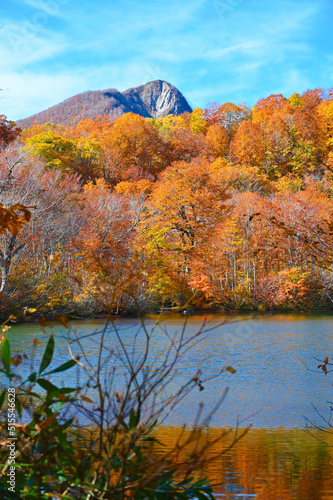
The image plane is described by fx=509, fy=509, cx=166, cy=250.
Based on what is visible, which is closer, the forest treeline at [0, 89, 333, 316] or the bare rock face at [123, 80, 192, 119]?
the forest treeline at [0, 89, 333, 316]

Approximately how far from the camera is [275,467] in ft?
14.5

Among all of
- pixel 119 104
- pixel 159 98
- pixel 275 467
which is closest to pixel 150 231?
pixel 275 467

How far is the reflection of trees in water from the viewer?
382 cm

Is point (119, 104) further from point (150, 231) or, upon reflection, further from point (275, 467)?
point (275, 467)

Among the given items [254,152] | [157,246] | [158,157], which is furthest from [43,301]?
[254,152]

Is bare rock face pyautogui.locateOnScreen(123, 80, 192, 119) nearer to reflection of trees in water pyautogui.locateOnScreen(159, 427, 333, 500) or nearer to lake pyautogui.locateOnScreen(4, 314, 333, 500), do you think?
lake pyautogui.locateOnScreen(4, 314, 333, 500)

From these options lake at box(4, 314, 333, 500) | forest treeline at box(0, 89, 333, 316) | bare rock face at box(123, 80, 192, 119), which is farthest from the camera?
bare rock face at box(123, 80, 192, 119)

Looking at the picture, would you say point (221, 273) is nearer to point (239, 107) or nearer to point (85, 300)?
point (85, 300)

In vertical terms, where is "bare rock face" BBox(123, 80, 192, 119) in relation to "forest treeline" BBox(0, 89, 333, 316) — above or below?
above

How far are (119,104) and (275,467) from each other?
9361 centimetres

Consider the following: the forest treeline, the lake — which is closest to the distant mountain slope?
the forest treeline

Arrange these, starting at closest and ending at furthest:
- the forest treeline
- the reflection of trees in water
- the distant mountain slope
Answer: the reflection of trees in water
the forest treeline
the distant mountain slope

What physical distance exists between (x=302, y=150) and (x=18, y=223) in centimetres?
4520

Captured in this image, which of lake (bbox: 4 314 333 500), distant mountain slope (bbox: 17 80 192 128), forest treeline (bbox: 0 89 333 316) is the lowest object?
lake (bbox: 4 314 333 500)
